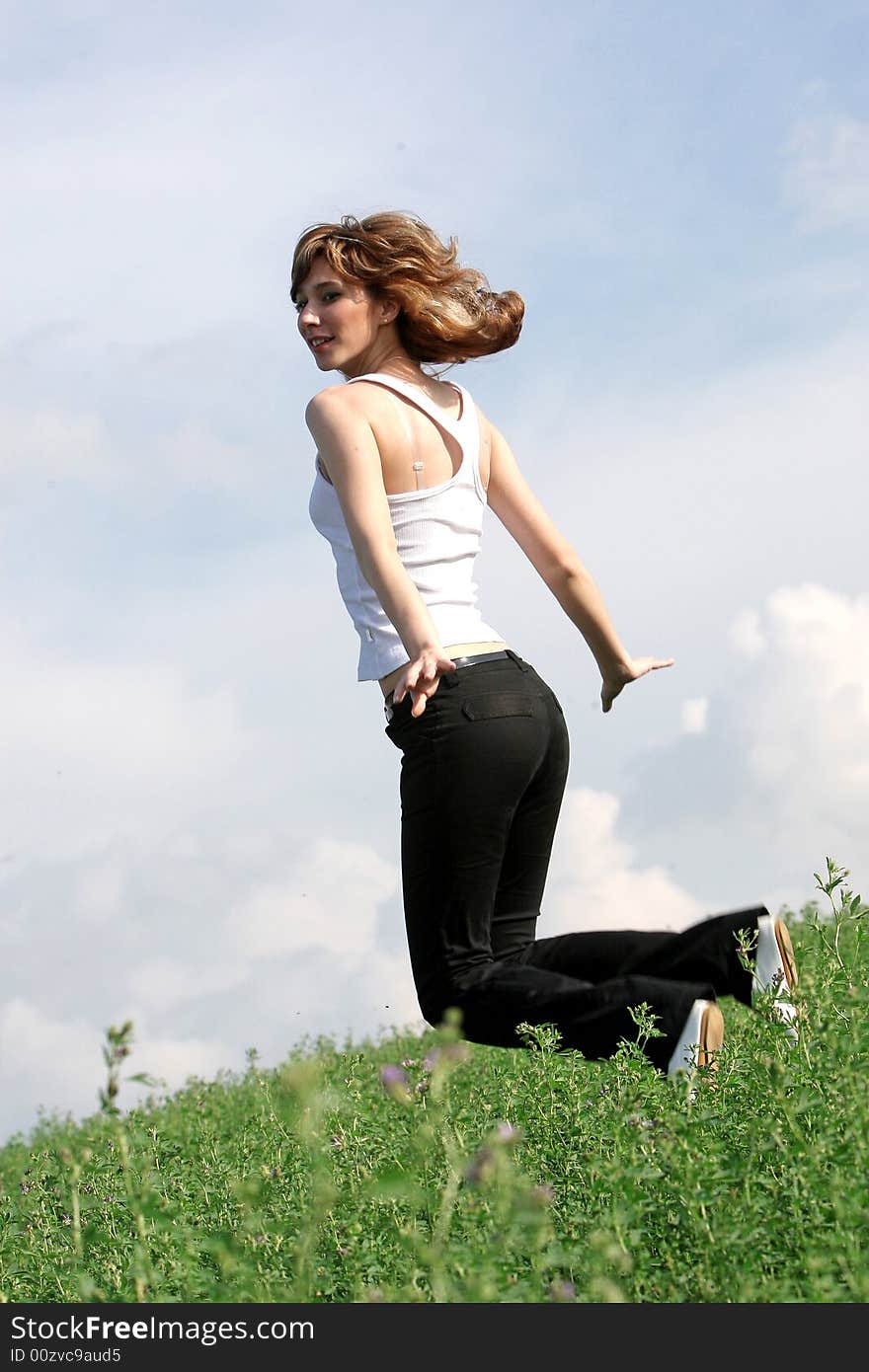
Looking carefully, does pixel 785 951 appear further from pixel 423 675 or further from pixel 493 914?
pixel 423 675

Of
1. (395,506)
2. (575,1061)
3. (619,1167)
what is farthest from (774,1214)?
(395,506)

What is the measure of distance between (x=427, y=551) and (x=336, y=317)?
→ 0.87 meters

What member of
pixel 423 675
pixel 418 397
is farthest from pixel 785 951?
pixel 418 397

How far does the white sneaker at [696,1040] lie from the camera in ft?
12.7

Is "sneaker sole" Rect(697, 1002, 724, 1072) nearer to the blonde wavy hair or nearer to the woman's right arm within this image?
the woman's right arm

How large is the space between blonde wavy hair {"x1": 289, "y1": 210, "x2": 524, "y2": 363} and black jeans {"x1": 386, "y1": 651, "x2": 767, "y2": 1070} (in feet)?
3.78

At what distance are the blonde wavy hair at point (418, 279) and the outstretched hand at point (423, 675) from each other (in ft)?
4.34

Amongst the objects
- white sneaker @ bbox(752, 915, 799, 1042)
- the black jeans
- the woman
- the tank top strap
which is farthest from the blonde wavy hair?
white sneaker @ bbox(752, 915, 799, 1042)

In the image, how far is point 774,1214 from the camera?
2977mm

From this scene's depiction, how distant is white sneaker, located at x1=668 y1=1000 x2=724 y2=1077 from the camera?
12.7 feet

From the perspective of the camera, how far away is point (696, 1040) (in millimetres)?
3902

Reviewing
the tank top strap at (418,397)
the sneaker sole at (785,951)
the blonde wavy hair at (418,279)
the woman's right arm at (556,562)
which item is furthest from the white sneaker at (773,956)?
the blonde wavy hair at (418,279)

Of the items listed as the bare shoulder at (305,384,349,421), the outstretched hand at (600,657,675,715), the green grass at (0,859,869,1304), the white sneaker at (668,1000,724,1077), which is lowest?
the green grass at (0,859,869,1304)
